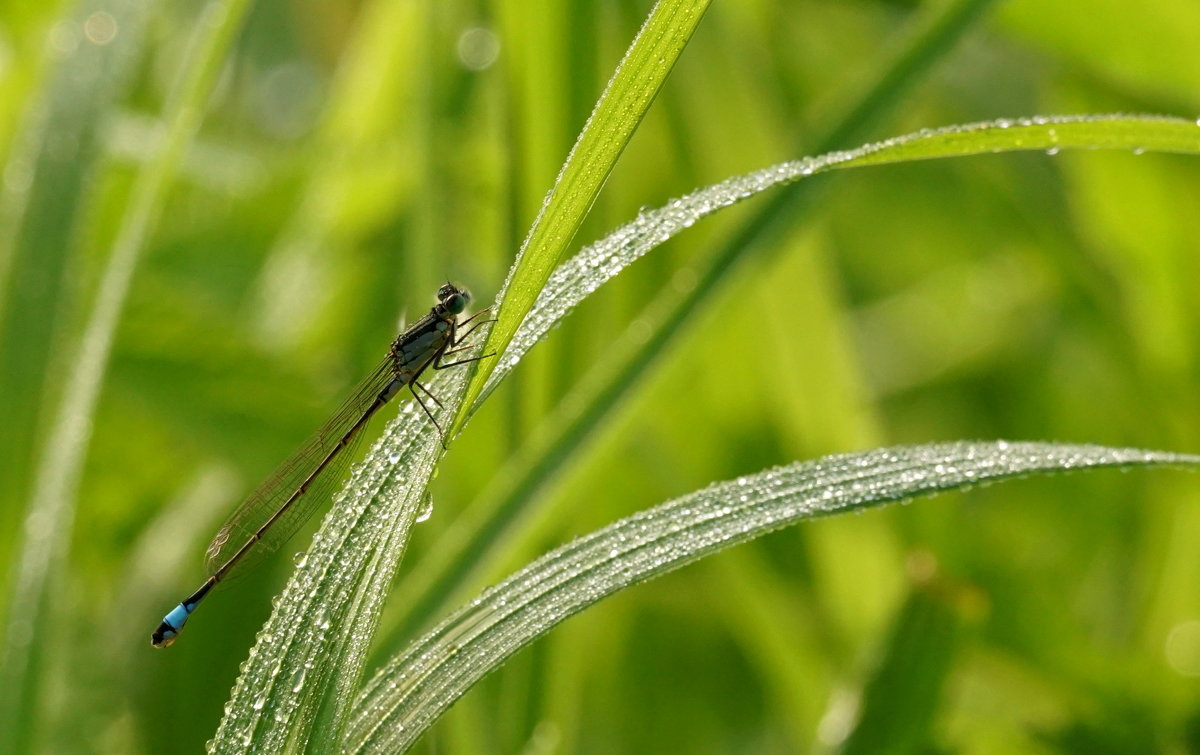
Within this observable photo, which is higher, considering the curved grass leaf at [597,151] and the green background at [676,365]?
the green background at [676,365]

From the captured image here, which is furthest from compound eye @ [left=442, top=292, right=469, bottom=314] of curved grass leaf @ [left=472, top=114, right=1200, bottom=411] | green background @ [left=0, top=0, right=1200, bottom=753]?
curved grass leaf @ [left=472, top=114, right=1200, bottom=411]

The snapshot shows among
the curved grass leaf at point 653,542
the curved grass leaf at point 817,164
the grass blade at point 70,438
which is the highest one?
the grass blade at point 70,438

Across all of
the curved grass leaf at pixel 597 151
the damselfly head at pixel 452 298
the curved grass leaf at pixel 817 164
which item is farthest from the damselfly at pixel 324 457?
the curved grass leaf at pixel 597 151

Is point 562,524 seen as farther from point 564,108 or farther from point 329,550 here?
point 329,550

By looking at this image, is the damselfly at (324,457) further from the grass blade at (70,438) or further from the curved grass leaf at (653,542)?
the curved grass leaf at (653,542)

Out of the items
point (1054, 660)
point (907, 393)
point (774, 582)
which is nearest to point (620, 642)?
point (774, 582)

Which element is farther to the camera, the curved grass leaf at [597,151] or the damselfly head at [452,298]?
the damselfly head at [452,298]

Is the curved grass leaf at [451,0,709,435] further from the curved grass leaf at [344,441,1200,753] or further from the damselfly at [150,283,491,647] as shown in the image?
the damselfly at [150,283,491,647]
